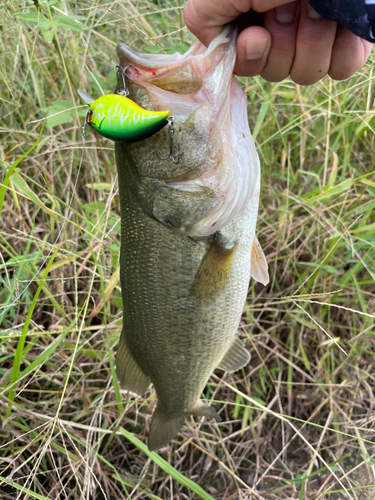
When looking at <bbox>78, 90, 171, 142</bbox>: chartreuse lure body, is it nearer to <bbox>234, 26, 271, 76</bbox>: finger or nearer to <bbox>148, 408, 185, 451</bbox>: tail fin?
<bbox>234, 26, 271, 76</bbox>: finger

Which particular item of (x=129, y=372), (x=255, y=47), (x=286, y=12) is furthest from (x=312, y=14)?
(x=129, y=372)

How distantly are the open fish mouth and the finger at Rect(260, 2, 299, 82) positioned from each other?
14 cm

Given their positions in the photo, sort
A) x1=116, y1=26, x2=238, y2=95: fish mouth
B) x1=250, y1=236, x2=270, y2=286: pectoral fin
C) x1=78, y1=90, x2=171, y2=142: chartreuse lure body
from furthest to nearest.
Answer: x1=250, y1=236, x2=270, y2=286: pectoral fin, x1=116, y1=26, x2=238, y2=95: fish mouth, x1=78, y1=90, x2=171, y2=142: chartreuse lure body

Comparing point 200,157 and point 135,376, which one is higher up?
point 200,157

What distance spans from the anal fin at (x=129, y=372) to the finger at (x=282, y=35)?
3.91 feet

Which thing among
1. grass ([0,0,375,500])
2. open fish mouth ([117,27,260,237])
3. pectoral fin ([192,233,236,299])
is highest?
open fish mouth ([117,27,260,237])

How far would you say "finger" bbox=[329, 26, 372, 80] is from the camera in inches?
50.1

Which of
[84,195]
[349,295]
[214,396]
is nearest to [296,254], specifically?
[349,295]

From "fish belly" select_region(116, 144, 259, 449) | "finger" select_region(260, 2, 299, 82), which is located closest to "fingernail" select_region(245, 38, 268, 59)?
"finger" select_region(260, 2, 299, 82)

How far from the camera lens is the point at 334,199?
2.23 m

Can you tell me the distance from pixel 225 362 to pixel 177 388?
240 millimetres

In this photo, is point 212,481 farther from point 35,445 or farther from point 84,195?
point 84,195

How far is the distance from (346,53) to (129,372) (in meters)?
1.43

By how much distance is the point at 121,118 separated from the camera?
3.49ft
